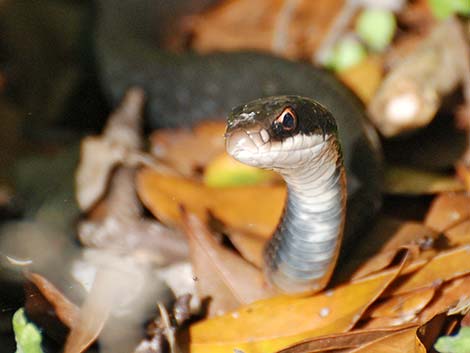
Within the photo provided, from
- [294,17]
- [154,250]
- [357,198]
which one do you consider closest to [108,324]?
[154,250]

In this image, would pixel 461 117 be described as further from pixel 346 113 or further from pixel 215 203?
pixel 215 203

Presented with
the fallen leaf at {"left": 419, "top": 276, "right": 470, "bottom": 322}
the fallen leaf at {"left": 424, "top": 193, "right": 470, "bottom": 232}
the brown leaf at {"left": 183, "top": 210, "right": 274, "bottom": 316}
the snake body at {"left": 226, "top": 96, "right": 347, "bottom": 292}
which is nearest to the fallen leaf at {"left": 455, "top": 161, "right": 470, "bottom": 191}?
the fallen leaf at {"left": 424, "top": 193, "right": 470, "bottom": 232}

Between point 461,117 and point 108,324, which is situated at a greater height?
point 461,117

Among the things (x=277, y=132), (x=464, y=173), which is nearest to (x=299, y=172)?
(x=277, y=132)

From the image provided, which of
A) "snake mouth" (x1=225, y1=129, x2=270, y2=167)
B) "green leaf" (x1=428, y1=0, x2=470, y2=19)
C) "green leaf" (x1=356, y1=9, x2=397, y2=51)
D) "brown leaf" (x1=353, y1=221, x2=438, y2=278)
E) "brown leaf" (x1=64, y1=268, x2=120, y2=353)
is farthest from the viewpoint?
Result: "green leaf" (x1=356, y1=9, x2=397, y2=51)

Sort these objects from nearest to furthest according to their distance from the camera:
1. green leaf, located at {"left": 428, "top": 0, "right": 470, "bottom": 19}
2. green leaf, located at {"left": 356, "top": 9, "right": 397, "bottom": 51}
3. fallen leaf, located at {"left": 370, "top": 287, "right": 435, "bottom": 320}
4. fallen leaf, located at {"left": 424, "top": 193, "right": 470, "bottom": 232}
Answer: fallen leaf, located at {"left": 370, "top": 287, "right": 435, "bottom": 320} → fallen leaf, located at {"left": 424, "top": 193, "right": 470, "bottom": 232} → green leaf, located at {"left": 428, "top": 0, "right": 470, "bottom": 19} → green leaf, located at {"left": 356, "top": 9, "right": 397, "bottom": 51}

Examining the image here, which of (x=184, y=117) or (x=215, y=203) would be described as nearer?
(x=215, y=203)

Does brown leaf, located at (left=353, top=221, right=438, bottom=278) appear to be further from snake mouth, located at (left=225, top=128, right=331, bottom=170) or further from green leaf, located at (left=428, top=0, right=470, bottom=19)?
green leaf, located at (left=428, top=0, right=470, bottom=19)

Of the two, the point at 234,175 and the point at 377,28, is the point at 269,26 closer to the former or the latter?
the point at 377,28
